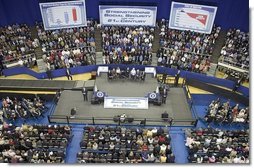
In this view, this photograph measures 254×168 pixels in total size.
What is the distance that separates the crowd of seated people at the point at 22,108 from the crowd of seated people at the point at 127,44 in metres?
6.89

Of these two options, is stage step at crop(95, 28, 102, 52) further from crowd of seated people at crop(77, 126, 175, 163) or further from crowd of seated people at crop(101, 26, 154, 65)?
crowd of seated people at crop(77, 126, 175, 163)

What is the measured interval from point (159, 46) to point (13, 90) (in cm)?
1210

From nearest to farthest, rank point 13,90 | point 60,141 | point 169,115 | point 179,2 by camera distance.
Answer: point 60,141, point 169,115, point 13,90, point 179,2

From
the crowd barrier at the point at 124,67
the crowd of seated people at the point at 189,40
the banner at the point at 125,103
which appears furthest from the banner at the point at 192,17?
the banner at the point at 125,103

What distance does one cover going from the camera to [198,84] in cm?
2088

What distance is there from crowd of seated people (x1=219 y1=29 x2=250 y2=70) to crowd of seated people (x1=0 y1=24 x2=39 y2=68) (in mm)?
15321

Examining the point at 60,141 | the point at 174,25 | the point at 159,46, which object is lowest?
the point at 60,141

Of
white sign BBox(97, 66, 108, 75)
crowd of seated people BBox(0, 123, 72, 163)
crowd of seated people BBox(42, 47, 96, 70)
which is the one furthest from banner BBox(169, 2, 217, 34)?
crowd of seated people BBox(0, 123, 72, 163)

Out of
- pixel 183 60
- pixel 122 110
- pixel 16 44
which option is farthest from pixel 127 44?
pixel 16 44

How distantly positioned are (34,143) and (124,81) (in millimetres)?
8403

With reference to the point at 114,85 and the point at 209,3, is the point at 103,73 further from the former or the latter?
the point at 209,3

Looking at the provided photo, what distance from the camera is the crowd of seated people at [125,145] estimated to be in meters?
14.1

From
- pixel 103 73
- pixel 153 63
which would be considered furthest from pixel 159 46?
pixel 103 73

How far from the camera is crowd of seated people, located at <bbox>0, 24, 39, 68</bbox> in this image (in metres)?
21.8
